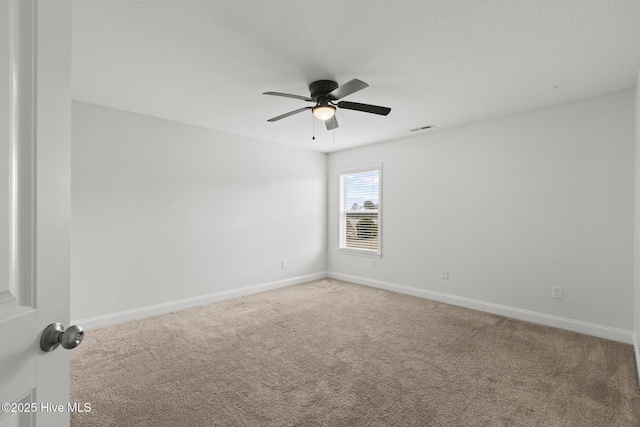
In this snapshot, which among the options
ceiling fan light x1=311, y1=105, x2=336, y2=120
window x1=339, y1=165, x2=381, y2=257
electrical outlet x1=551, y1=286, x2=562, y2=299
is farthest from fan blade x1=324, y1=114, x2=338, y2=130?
electrical outlet x1=551, y1=286, x2=562, y2=299

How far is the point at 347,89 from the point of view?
256 cm

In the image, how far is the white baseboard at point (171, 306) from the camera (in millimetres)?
3373

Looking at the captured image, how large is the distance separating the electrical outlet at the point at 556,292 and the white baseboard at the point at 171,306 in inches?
143

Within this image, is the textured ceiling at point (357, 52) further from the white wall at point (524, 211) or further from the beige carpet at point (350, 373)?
the beige carpet at point (350, 373)

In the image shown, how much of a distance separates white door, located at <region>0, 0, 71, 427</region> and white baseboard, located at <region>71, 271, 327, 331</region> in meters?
3.28

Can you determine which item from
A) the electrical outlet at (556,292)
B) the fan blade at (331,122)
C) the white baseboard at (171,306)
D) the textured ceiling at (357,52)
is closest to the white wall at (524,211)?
the electrical outlet at (556,292)

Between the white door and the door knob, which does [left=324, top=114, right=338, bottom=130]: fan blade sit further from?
the door knob

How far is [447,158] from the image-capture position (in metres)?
4.34

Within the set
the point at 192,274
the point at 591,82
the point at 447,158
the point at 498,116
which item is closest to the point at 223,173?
the point at 192,274

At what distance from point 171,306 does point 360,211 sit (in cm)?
336

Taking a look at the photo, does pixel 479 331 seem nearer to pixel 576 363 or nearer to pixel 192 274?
pixel 576 363

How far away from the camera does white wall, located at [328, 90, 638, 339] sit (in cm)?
309

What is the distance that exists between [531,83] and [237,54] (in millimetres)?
2699

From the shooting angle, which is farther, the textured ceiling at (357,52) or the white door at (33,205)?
the textured ceiling at (357,52)
